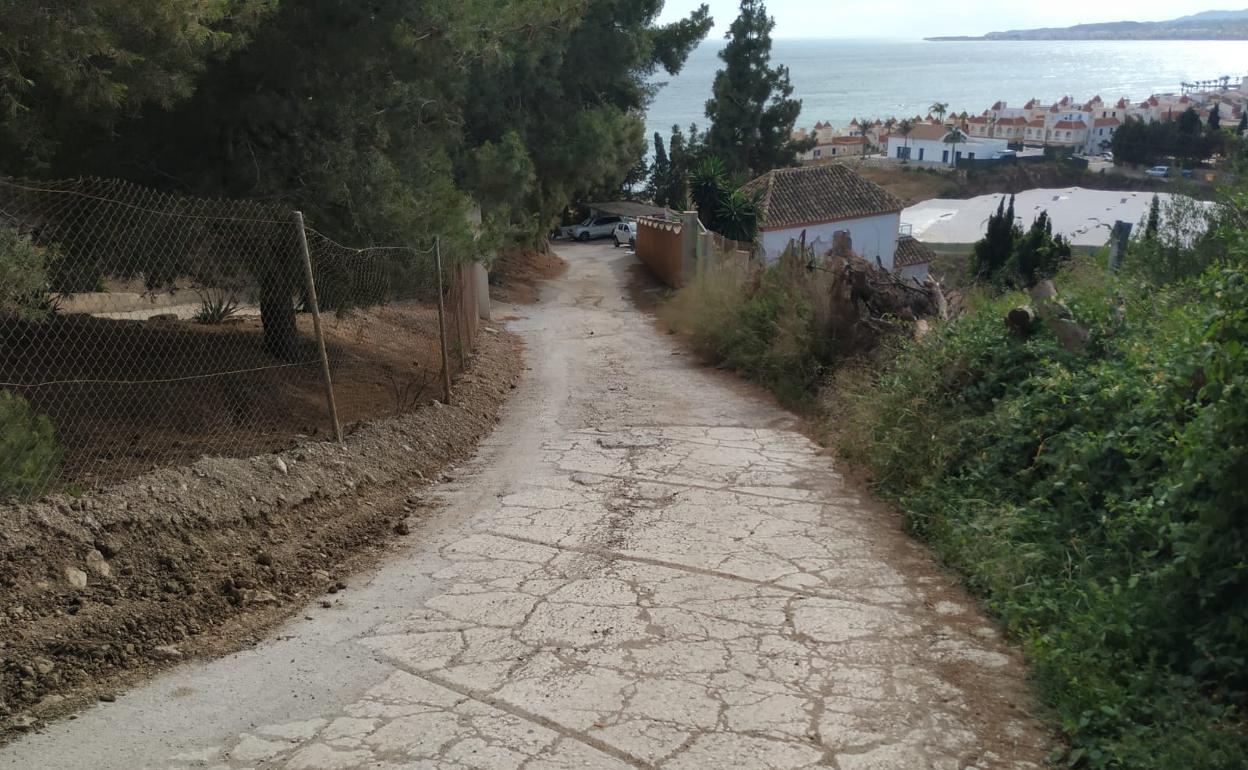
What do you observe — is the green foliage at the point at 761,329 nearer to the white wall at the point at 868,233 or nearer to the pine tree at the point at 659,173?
the white wall at the point at 868,233

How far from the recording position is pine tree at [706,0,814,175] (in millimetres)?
65250

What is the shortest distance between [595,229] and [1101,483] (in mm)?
46925

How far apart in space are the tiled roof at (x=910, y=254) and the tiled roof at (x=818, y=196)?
2380mm

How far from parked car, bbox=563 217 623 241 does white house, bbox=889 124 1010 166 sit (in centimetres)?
7814

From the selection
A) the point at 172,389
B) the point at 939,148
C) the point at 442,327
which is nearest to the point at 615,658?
the point at 172,389

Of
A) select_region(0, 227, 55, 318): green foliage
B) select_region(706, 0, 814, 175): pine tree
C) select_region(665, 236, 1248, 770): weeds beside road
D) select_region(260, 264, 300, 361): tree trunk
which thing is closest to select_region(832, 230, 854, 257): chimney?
select_region(665, 236, 1248, 770): weeds beside road

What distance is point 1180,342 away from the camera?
6.23 m

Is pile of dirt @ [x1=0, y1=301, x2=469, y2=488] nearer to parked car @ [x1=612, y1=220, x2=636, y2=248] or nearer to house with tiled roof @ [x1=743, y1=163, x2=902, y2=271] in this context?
parked car @ [x1=612, y1=220, x2=636, y2=248]

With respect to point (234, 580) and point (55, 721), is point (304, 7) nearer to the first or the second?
point (234, 580)

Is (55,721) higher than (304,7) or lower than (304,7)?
lower

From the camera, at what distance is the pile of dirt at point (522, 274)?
28.0 metres

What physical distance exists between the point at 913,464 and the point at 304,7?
6.80 m

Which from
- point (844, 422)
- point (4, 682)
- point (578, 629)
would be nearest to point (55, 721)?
point (4, 682)

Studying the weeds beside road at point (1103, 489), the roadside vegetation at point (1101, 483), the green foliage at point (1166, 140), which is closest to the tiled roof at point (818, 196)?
the roadside vegetation at point (1101, 483)
